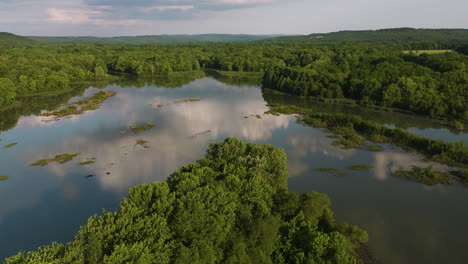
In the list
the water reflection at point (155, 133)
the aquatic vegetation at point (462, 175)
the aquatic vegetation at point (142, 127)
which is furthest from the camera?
the aquatic vegetation at point (142, 127)

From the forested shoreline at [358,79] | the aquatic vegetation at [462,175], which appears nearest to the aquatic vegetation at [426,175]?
the aquatic vegetation at [462,175]

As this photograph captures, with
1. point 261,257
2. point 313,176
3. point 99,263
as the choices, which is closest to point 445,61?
point 313,176

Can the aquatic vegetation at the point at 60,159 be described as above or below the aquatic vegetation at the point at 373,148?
above

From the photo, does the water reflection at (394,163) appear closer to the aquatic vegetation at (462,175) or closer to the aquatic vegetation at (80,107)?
the aquatic vegetation at (462,175)

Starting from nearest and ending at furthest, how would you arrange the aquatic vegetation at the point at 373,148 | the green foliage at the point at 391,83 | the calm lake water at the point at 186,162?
1. the calm lake water at the point at 186,162
2. the aquatic vegetation at the point at 373,148
3. the green foliage at the point at 391,83

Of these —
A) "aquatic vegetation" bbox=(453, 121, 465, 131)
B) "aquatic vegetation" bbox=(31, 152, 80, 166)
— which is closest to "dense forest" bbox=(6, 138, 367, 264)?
"aquatic vegetation" bbox=(31, 152, 80, 166)

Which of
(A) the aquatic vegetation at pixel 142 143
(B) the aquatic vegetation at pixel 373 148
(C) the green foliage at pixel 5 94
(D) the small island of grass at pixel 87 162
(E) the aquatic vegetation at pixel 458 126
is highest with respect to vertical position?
(C) the green foliage at pixel 5 94

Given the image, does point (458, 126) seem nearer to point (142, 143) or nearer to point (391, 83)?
point (391, 83)
